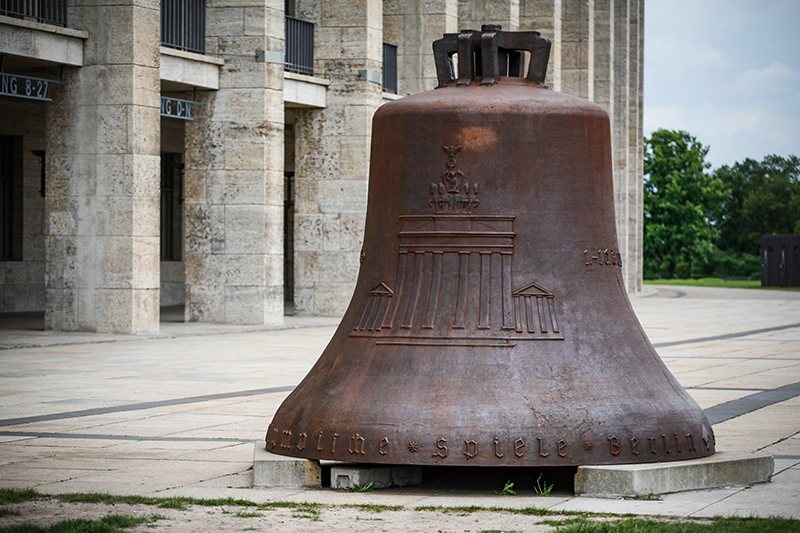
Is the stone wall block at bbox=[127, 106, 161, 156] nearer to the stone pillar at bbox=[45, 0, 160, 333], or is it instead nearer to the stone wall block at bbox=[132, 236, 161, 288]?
the stone pillar at bbox=[45, 0, 160, 333]

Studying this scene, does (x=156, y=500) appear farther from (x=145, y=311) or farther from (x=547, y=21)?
(x=547, y=21)

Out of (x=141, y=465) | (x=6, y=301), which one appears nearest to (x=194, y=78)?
(x=6, y=301)

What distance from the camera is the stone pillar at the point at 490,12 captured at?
30.5m

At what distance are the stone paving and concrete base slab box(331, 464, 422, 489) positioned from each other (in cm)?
11

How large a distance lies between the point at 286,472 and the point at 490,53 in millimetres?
2518

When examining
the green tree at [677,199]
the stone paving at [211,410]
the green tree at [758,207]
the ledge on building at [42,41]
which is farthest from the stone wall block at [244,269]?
the green tree at [758,207]

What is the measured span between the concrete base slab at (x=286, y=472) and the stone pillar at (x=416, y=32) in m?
22.0

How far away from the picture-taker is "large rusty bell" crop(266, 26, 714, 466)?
19.7 ft

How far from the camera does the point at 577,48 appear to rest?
38219mm

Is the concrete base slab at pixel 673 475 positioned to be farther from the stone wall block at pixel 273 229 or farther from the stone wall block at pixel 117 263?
the stone wall block at pixel 273 229

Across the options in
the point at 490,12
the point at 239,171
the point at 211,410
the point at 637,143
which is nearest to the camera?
the point at 211,410

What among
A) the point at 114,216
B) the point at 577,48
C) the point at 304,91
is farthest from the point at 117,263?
the point at 577,48

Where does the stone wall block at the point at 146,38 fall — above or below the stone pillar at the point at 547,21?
below

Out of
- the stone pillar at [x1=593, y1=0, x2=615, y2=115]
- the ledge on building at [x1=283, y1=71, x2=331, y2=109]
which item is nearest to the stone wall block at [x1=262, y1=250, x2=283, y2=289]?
the ledge on building at [x1=283, y1=71, x2=331, y2=109]
